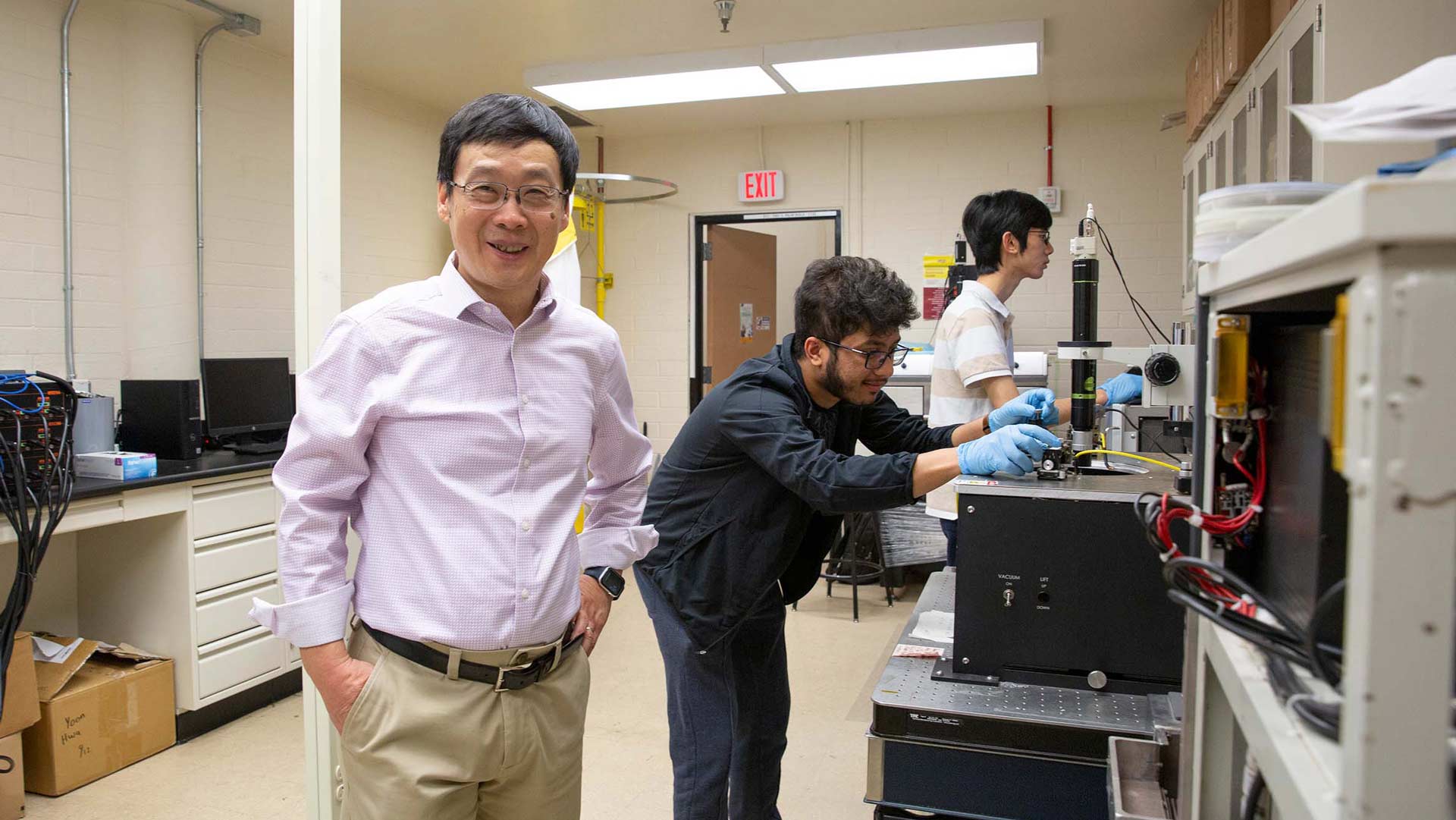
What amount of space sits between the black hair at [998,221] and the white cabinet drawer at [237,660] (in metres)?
2.64

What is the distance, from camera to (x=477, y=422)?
124 centimetres

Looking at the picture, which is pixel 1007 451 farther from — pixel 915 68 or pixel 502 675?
pixel 915 68

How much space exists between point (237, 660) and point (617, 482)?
224 cm

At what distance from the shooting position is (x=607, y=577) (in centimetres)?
153

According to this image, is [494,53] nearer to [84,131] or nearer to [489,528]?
[84,131]

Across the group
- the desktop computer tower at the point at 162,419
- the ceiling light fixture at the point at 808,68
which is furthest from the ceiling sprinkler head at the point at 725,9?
the desktop computer tower at the point at 162,419

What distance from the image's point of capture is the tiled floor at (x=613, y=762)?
2.60 metres

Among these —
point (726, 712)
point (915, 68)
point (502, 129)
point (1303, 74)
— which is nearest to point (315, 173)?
point (502, 129)

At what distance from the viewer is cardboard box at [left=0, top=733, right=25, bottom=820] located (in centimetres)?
248

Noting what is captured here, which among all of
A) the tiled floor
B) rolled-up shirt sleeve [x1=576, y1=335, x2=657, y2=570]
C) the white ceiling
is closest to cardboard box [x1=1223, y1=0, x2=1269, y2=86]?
the white ceiling

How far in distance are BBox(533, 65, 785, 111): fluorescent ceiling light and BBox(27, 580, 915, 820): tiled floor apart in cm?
253

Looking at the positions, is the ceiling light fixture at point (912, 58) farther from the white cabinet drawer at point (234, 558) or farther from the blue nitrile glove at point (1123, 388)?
the white cabinet drawer at point (234, 558)

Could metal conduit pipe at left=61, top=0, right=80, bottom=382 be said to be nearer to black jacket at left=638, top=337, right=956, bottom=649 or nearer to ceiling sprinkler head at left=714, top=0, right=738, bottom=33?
ceiling sprinkler head at left=714, top=0, right=738, bottom=33

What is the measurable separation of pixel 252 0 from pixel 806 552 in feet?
10.6
